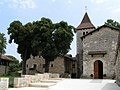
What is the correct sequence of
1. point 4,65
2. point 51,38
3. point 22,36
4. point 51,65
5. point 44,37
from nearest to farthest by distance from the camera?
point 44,37 < point 51,38 < point 22,36 < point 4,65 < point 51,65

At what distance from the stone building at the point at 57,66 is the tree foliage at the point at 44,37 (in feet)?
19.4

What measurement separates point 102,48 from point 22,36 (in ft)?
44.5

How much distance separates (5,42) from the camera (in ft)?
126

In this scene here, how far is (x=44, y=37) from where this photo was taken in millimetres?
29438

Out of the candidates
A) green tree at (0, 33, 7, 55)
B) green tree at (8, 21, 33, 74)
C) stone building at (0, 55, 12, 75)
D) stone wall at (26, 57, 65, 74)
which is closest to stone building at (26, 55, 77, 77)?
stone wall at (26, 57, 65, 74)

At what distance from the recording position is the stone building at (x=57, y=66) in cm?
3719

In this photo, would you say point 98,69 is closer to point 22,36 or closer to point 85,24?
point 85,24

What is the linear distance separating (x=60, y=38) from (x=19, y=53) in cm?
919

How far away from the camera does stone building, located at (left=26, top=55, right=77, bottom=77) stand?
37.2 metres

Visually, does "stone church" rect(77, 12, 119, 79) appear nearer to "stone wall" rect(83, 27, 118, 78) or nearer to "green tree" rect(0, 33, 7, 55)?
"stone wall" rect(83, 27, 118, 78)

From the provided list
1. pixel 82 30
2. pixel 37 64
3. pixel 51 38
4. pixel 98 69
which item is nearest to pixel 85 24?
pixel 82 30

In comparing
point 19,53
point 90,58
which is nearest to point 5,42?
point 19,53

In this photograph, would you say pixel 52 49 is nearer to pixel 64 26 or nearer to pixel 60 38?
A: pixel 60 38

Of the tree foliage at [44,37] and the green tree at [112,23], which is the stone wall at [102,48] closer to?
the tree foliage at [44,37]
